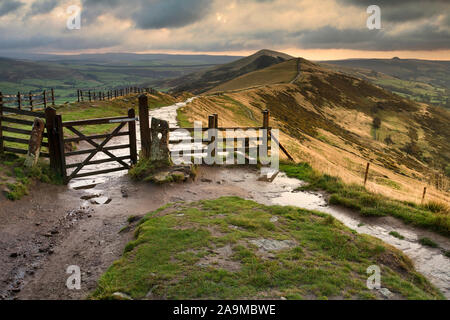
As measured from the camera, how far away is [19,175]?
11.1 metres

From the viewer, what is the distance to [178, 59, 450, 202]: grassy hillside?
45856 mm

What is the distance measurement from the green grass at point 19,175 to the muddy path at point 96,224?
33cm

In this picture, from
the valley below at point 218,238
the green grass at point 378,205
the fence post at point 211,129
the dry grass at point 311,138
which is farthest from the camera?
the dry grass at point 311,138

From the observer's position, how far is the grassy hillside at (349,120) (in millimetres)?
45856

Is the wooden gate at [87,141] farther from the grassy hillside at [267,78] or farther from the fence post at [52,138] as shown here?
the grassy hillside at [267,78]

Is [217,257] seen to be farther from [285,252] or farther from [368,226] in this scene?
[368,226]

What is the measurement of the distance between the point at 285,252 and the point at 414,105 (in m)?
116

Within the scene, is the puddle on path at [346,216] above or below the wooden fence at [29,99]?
below

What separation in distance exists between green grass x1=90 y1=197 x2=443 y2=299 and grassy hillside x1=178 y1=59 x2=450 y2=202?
30.5m

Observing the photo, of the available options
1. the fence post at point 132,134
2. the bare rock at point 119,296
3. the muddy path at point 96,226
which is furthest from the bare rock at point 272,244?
the fence post at point 132,134

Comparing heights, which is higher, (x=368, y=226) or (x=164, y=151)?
(x=164, y=151)

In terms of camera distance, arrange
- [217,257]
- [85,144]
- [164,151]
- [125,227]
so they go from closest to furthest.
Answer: [217,257], [125,227], [164,151], [85,144]
